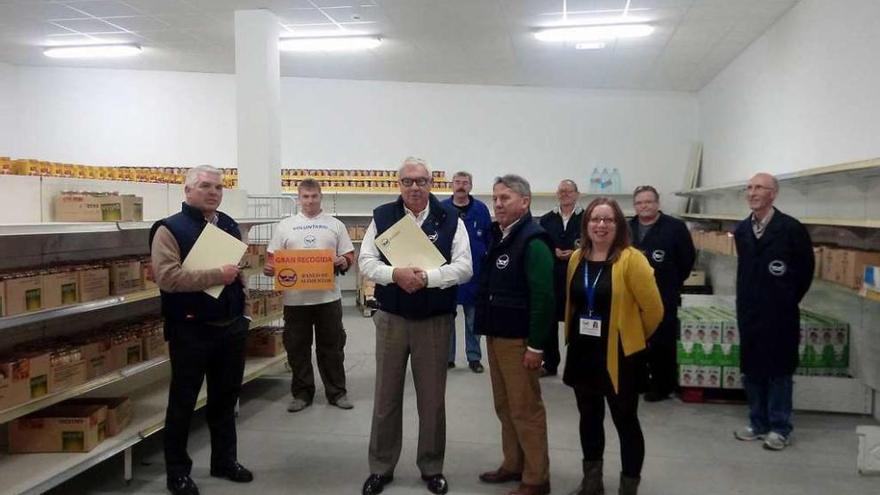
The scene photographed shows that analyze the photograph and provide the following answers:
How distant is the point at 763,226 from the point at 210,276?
309 cm

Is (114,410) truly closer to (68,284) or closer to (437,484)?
(68,284)

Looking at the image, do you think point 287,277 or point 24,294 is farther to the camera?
point 287,277

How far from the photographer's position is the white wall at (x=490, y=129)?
29.8 feet

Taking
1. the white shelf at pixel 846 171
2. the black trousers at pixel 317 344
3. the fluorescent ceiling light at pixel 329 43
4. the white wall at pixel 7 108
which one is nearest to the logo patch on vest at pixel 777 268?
the white shelf at pixel 846 171

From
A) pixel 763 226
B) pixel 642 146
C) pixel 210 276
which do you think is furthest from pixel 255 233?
pixel 642 146

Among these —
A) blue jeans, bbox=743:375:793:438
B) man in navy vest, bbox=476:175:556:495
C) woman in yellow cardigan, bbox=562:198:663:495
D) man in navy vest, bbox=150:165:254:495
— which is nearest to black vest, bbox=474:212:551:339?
man in navy vest, bbox=476:175:556:495

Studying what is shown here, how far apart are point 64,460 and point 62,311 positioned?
70 cm

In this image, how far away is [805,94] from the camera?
17.3 feet

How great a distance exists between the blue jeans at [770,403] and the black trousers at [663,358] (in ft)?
2.47

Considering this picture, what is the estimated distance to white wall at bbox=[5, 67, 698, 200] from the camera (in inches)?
352

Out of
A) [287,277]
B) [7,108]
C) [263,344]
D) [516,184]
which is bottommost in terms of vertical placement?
[263,344]

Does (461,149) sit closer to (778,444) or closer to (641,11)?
(641,11)

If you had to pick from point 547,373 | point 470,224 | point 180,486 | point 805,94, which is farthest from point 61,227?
point 805,94

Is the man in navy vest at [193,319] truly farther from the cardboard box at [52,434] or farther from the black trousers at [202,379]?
the cardboard box at [52,434]
